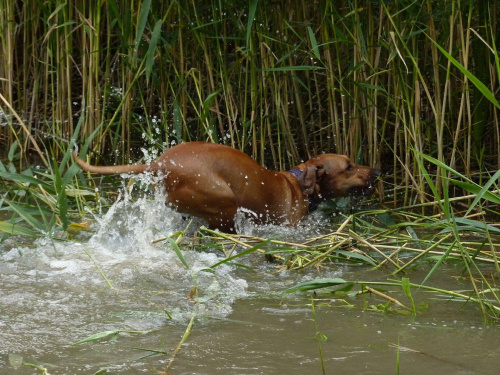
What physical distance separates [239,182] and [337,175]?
946 mm

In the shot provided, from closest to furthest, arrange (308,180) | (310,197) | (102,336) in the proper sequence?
(102,336) < (308,180) < (310,197)

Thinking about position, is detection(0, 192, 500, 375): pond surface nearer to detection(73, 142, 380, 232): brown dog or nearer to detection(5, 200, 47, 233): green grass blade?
detection(5, 200, 47, 233): green grass blade

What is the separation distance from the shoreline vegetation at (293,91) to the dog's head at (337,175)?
238 mm

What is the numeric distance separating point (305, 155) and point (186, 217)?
1.81 m

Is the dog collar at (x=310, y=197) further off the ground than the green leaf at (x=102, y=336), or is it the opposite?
the green leaf at (x=102, y=336)

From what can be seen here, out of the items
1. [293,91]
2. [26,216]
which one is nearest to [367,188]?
[293,91]

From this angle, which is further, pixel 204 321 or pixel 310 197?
pixel 310 197

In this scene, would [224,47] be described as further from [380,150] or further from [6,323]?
[6,323]

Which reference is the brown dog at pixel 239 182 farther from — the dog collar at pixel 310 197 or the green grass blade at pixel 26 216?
the green grass blade at pixel 26 216

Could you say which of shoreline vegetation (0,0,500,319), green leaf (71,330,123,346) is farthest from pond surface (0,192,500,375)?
shoreline vegetation (0,0,500,319)

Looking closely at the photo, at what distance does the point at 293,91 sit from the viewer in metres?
6.32

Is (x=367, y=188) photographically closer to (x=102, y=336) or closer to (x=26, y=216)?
(x=26, y=216)

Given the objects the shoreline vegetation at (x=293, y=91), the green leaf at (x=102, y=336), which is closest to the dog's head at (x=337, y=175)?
the shoreline vegetation at (x=293, y=91)

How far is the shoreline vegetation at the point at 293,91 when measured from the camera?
17.6ft
